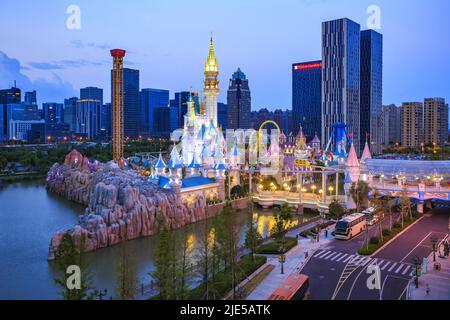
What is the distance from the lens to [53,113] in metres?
182

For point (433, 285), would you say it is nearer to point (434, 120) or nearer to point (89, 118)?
point (434, 120)

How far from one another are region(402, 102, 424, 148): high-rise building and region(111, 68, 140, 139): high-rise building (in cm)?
8958

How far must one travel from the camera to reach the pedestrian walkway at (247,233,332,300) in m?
17.7

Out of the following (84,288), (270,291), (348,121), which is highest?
(348,121)

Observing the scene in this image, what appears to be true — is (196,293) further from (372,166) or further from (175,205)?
(372,166)

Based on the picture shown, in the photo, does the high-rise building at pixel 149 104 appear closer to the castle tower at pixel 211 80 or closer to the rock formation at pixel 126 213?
the castle tower at pixel 211 80

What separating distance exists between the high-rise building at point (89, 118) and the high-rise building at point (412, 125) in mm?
104331

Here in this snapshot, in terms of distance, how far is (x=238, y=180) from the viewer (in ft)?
149

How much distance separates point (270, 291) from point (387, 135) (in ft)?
394

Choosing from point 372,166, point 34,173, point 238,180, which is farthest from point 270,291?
point 34,173

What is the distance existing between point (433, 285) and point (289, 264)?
6269 millimetres

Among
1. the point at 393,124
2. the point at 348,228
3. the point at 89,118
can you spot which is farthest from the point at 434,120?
the point at 89,118

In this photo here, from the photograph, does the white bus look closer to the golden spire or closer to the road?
the road

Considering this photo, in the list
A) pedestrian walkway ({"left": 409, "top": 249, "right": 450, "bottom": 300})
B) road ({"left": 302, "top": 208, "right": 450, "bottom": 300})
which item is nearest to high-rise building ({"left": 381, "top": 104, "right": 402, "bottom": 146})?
road ({"left": 302, "top": 208, "right": 450, "bottom": 300})
